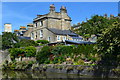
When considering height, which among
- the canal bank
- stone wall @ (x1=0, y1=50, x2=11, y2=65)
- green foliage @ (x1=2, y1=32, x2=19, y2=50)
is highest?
green foliage @ (x1=2, y1=32, x2=19, y2=50)

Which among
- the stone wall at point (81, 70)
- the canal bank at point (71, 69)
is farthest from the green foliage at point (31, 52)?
the stone wall at point (81, 70)

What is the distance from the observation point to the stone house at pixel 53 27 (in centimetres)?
4978

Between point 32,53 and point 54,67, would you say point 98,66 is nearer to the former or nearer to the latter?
point 54,67

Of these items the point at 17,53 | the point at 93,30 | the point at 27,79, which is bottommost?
the point at 27,79

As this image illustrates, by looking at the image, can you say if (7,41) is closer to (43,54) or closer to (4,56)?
(4,56)

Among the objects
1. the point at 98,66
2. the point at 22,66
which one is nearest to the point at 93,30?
the point at 22,66

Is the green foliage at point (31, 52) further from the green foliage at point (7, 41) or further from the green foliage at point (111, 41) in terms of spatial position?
the green foliage at point (111, 41)

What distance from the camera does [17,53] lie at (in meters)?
38.8

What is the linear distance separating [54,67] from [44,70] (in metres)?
2.07

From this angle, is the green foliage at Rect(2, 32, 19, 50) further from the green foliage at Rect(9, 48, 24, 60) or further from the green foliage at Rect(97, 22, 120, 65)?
the green foliage at Rect(97, 22, 120, 65)

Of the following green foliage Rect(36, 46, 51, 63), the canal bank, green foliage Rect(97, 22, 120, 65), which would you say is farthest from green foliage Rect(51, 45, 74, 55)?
green foliage Rect(97, 22, 120, 65)

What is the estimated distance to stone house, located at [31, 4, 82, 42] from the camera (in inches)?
1960

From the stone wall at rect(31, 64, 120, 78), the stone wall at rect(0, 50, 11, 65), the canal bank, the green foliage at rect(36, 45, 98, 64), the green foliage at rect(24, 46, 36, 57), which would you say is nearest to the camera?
the stone wall at rect(31, 64, 120, 78)

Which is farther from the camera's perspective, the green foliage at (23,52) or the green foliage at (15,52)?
the green foliage at (15,52)
